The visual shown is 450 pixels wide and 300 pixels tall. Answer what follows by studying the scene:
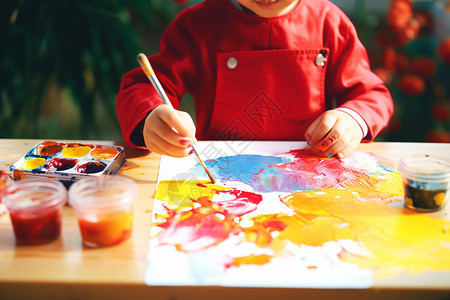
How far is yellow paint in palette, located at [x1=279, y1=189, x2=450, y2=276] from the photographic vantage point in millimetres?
525

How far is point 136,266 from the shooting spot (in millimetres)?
513

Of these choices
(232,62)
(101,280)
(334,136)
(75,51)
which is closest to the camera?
(101,280)

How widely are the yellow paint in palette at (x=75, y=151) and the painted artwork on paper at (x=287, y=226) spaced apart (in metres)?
0.15

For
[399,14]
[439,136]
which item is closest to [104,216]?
[399,14]

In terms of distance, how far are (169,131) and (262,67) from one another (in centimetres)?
33

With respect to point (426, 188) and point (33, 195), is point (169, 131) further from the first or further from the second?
point (426, 188)

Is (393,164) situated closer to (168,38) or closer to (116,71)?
(168,38)

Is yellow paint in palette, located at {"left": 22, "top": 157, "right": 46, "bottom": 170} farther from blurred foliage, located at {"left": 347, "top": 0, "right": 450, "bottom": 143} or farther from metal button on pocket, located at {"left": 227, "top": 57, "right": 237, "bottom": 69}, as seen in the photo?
blurred foliage, located at {"left": 347, "top": 0, "right": 450, "bottom": 143}

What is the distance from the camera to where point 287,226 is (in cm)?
59

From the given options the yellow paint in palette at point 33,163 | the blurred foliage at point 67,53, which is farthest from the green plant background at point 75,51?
the yellow paint in palette at point 33,163

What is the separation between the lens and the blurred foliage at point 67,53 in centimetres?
159

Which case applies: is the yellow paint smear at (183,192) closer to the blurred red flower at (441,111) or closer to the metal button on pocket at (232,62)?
the metal button on pocket at (232,62)

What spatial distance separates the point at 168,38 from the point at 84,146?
1.11 ft

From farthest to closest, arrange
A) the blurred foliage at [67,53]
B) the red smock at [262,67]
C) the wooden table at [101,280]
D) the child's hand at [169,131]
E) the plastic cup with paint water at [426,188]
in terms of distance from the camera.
→ the blurred foliage at [67,53], the red smock at [262,67], the child's hand at [169,131], the plastic cup with paint water at [426,188], the wooden table at [101,280]
